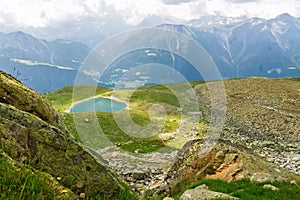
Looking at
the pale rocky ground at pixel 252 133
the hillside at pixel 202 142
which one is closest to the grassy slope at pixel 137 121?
the hillside at pixel 202 142

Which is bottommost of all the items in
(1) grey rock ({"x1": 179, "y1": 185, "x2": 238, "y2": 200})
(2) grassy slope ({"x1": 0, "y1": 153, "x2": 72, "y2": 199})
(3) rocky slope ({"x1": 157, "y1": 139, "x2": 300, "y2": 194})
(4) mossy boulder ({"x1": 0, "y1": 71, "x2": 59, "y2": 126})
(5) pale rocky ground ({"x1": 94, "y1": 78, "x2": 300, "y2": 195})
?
(5) pale rocky ground ({"x1": 94, "y1": 78, "x2": 300, "y2": 195})

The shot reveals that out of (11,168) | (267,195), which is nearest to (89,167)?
(11,168)

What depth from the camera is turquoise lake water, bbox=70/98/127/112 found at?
95550mm

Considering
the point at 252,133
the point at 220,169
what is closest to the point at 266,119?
the point at 252,133

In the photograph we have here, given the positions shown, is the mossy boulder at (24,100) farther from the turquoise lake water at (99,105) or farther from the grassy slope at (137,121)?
the turquoise lake water at (99,105)

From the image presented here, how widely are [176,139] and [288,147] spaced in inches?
682

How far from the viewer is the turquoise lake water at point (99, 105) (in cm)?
9555

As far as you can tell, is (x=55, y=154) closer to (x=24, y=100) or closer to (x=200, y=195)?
(x=24, y=100)

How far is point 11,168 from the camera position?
18.9ft

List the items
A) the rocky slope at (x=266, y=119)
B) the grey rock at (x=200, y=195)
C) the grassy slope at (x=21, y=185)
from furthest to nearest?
the rocky slope at (x=266, y=119) → the grey rock at (x=200, y=195) → the grassy slope at (x=21, y=185)

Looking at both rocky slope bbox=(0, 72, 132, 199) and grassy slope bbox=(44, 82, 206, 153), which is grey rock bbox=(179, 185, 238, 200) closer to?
rocky slope bbox=(0, 72, 132, 199)

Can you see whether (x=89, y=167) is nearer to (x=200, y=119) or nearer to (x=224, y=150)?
(x=224, y=150)

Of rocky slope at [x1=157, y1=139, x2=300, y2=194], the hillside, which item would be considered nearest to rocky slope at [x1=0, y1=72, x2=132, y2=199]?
the hillside

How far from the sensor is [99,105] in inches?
4119
